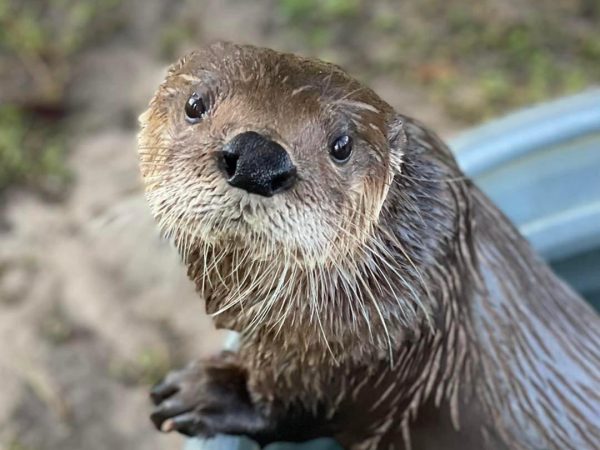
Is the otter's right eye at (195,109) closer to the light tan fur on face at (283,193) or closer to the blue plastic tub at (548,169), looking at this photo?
the light tan fur on face at (283,193)

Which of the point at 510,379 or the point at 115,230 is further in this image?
the point at 115,230

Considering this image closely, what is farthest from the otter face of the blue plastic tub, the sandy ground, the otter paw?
the sandy ground

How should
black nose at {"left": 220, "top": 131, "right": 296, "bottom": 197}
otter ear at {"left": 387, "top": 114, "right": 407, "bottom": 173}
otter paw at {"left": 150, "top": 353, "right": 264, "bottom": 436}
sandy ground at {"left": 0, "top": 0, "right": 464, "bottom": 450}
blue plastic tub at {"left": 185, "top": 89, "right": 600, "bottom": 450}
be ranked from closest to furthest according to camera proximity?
black nose at {"left": 220, "top": 131, "right": 296, "bottom": 197} < otter ear at {"left": 387, "top": 114, "right": 407, "bottom": 173} < otter paw at {"left": 150, "top": 353, "right": 264, "bottom": 436} < blue plastic tub at {"left": 185, "top": 89, "right": 600, "bottom": 450} < sandy ground at {"left": 0, "top": 0, "right": 464, "bottom": 450}

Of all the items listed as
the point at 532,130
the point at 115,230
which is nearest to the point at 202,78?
the point at 532,130

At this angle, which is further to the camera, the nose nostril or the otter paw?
the otter paw

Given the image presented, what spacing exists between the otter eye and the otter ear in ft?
0.17

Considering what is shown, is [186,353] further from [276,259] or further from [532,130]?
[276,259]

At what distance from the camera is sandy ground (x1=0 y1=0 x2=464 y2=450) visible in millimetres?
1809

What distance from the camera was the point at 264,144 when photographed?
73cm

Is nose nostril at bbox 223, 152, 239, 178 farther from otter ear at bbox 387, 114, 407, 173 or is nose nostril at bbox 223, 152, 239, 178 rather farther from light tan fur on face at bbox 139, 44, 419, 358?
otter ear at bbox 387, 114, 407, 173

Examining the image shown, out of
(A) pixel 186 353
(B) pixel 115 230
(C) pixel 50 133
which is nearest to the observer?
(A) pixel 186 353

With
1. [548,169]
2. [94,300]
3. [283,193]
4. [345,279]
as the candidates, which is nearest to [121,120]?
[94,300]

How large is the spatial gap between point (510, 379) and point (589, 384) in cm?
9

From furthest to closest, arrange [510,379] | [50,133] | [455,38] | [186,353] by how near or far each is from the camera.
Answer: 1. [455,38]
2. [50,133]
3. [186,353]
4. [510,379]
